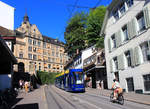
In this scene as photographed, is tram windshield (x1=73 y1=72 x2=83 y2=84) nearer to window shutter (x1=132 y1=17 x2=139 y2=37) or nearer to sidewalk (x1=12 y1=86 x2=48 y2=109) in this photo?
sidewalk (x1=12 y1=86 x2=48 y2=109)

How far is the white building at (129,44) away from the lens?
1644 cm

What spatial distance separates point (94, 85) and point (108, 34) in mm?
10980

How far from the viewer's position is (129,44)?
19.0m

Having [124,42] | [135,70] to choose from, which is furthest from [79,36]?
[135,70]

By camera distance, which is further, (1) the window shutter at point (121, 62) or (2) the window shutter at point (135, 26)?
(1) the window shutter at point (121, 62)

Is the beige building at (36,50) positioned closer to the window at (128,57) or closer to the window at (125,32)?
the window at (125,32)

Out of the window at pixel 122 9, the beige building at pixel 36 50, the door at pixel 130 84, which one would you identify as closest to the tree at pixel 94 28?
the window at pixel 122 9

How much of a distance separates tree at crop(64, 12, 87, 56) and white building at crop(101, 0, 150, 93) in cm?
2133

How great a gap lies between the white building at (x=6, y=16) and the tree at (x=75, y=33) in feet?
71.1

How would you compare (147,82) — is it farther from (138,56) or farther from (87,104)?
(87,104)

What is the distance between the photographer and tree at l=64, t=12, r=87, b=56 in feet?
151

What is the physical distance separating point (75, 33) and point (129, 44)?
→ 2804cm

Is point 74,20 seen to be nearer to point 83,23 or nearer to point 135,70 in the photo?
point 83,23

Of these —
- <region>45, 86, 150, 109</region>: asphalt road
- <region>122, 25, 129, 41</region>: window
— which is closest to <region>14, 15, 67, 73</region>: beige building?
<region>122, 25, 129, 41</region>: window
